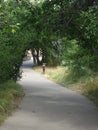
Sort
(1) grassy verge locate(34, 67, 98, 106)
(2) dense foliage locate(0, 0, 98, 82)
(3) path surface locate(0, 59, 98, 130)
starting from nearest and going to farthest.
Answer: (3) path surface locate(0, 59, 98, 130), (2) dense foliage locate(0, 0, 98, 82), (1) grassy verge locate(34, 67, 98, 106)

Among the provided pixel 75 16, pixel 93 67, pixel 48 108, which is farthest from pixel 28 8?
pixel 93 67

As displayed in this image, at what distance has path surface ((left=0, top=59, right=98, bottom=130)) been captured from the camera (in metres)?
13.2

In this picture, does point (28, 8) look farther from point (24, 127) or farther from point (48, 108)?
point (24, 127)

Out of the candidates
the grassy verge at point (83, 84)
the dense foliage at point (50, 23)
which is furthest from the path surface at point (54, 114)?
the dense foliage at point (50, 23)

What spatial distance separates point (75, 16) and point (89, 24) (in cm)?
389

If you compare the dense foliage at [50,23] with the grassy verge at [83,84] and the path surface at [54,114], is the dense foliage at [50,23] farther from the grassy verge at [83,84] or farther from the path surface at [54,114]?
the path surface at [54,114]

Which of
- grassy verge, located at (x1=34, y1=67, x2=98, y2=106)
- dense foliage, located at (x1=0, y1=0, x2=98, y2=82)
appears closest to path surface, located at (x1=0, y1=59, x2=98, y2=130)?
grassy verge, located at (x1=34, y1=67, x2=98, y2=106)

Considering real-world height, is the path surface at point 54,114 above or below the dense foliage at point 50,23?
below

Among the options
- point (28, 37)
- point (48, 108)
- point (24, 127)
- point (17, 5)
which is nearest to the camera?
point (24, 127)

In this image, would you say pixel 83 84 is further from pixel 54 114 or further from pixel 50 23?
pixel 54 114

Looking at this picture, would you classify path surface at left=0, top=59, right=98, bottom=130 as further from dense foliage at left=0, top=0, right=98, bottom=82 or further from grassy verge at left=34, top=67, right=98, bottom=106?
dense foliage at left=0, top=0, right=98, bottom=82

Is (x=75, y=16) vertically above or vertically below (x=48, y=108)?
above

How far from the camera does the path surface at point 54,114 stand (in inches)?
520

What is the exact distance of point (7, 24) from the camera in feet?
30.9
